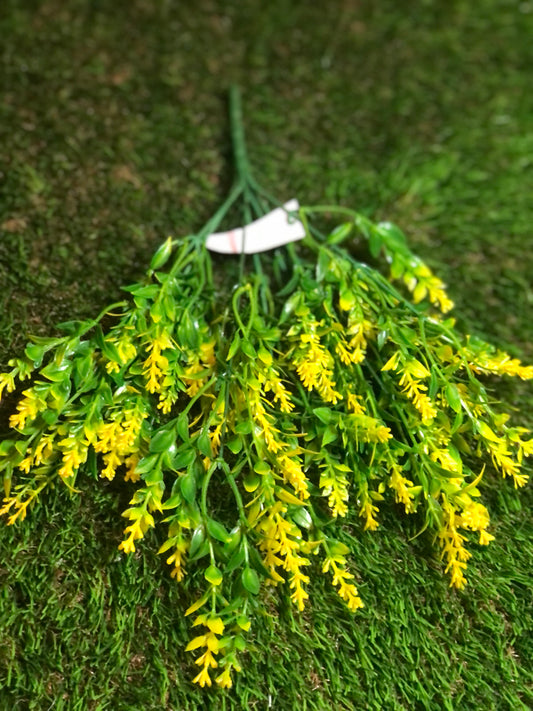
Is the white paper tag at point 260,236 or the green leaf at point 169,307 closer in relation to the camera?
the green leaf at point 169,307

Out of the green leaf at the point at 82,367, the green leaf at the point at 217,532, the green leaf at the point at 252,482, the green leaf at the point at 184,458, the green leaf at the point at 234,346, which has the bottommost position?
the green leaf at the point at 217,532

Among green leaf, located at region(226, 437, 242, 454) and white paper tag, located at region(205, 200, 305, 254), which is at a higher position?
white paper tag, located at region(205, 200, 305, 254)

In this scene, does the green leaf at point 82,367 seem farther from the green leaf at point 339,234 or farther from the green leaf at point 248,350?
the green leaf at point 339,234

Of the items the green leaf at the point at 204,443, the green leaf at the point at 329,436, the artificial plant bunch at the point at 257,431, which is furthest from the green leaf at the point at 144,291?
the green leaf at the point at 329,436

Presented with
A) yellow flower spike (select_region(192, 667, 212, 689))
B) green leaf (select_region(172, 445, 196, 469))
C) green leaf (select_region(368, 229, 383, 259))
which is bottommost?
yellow flower spike (select_region(192, 667, 212, 689))

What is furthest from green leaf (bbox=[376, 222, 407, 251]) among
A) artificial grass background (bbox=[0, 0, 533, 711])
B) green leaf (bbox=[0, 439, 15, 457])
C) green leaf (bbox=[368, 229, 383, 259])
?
green leaf (bbox=[0, 439, 15, 457])

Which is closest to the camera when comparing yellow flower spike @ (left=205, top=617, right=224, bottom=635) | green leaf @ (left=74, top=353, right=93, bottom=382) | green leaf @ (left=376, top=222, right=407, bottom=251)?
yellow flower spike @ (left=205, top=617, right=224, bottom=635)

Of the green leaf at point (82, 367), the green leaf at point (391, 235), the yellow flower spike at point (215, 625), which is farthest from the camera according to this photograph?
the green leaf at point (391, 235)

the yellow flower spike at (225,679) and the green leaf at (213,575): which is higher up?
the green leaf at (213,575)

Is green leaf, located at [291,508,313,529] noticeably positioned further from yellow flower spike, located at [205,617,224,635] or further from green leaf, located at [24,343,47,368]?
green leaf, located at [24,343,47,368]
